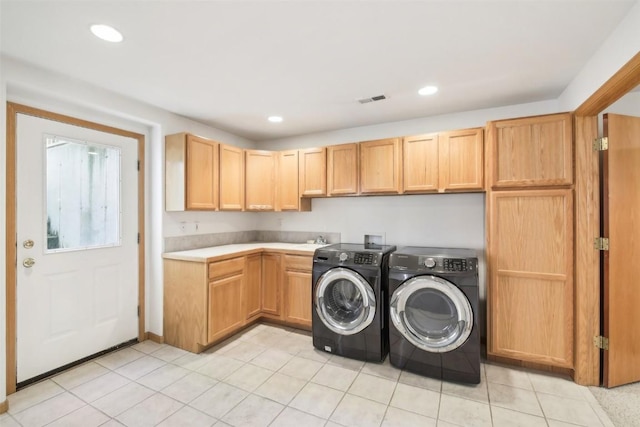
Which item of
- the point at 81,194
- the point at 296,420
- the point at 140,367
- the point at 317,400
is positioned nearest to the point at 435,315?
the point at 317,400

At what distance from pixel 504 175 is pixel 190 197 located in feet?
9.55

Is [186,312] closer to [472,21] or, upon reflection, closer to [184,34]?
[184,34]

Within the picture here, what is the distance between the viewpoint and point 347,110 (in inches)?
117

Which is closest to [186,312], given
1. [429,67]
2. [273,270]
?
[273,270]

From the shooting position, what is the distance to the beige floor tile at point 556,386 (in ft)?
6.86

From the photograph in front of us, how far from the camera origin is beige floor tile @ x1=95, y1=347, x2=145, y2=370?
98.6 inches

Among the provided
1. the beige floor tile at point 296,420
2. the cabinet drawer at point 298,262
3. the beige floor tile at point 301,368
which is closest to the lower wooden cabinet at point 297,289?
the cabinet drawer at point 298,262

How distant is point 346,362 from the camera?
2609 mm

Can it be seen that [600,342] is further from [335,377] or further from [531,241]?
[335,377]

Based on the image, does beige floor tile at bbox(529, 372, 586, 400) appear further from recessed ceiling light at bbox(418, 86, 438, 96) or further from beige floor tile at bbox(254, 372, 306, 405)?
recessed ceiling light at bbox(418, 86, 438, 96)

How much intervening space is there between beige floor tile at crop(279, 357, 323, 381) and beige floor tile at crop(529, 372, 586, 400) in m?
1.70

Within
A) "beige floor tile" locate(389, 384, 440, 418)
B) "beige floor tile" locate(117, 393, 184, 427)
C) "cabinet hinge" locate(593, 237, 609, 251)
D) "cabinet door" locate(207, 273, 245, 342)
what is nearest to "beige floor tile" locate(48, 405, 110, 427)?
"beige floor tile" locate(117, 393, 184, 427)

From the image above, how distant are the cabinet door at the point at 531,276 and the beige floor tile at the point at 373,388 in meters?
1.00

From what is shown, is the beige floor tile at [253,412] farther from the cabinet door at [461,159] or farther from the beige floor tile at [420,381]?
the cabinet door at [461,159]
